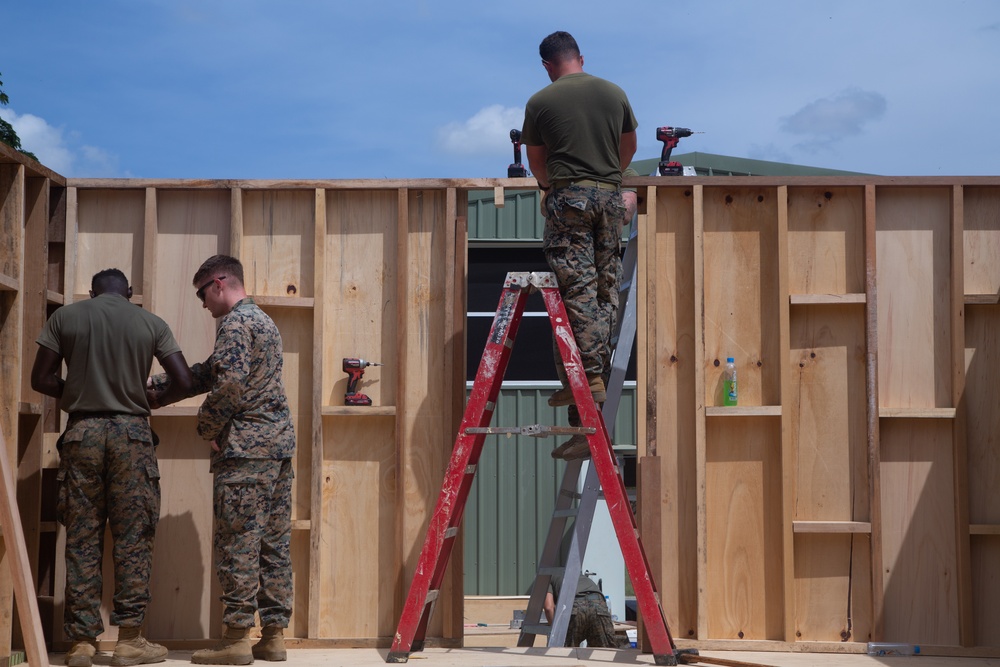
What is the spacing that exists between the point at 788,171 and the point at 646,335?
32.4ft

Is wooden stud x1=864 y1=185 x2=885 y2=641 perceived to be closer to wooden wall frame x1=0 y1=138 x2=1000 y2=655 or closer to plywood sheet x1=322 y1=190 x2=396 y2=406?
wooden wall frame x1=0 y1=138 x2=1000 y2=655

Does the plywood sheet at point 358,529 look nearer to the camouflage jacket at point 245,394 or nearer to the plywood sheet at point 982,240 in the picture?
the camouflage jacket at point 245,394

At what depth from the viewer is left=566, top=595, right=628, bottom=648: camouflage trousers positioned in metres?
7.32

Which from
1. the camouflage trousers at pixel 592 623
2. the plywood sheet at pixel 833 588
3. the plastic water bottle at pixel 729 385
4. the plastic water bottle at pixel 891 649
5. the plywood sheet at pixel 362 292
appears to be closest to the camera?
the plastic water bottle at pixel 891 649

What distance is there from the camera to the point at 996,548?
552 centimetres

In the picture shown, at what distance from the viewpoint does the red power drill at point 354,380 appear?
5.67m

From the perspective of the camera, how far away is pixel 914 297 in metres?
5.71

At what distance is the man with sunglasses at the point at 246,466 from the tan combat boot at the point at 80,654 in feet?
1.53

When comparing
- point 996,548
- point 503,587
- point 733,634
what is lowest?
point 503,587

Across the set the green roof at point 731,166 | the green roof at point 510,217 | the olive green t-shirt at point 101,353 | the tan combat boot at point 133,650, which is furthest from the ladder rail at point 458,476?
the green roof at point 731,166

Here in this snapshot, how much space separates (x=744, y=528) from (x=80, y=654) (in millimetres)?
3343

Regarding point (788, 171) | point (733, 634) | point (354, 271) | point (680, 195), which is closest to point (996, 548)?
point (733, 634)

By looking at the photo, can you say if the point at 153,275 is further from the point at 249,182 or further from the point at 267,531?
the point at 267,531

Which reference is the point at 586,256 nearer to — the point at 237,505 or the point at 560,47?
the point at 560,47
